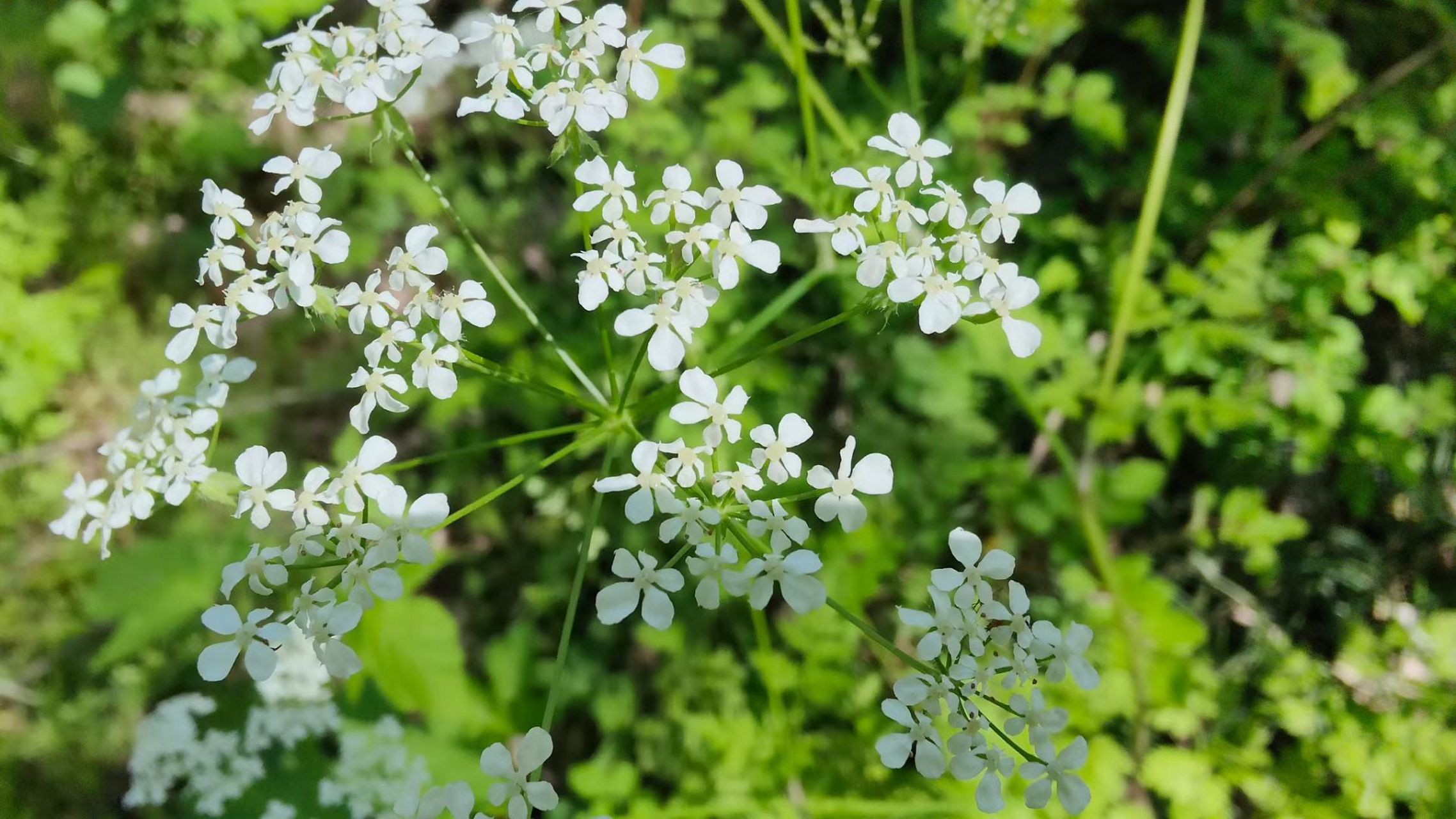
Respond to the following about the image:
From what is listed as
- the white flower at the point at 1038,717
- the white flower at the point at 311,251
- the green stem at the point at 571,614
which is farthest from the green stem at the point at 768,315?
the white flower at the point at 1038,717

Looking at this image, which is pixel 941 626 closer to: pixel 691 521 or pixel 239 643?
pixel 691 521

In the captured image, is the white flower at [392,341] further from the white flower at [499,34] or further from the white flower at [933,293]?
the white flower at [933,293]

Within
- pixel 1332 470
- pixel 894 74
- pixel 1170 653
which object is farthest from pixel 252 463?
pixel 1332 470

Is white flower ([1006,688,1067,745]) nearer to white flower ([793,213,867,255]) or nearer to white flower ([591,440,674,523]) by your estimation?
white flower ([591,440,674,523])

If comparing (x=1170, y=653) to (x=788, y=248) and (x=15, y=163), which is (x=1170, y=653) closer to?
(x=788, y=248)

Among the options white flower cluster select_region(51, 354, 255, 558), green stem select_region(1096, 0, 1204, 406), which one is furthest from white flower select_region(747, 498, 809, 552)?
green stem select_region(1096, 0, 1204, 406)

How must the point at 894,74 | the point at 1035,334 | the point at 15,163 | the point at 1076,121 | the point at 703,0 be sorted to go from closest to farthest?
the point at 1035,334 < the point at 1076,121 < the point at 703,0 < the point at 894,74 < the point at 15,163
